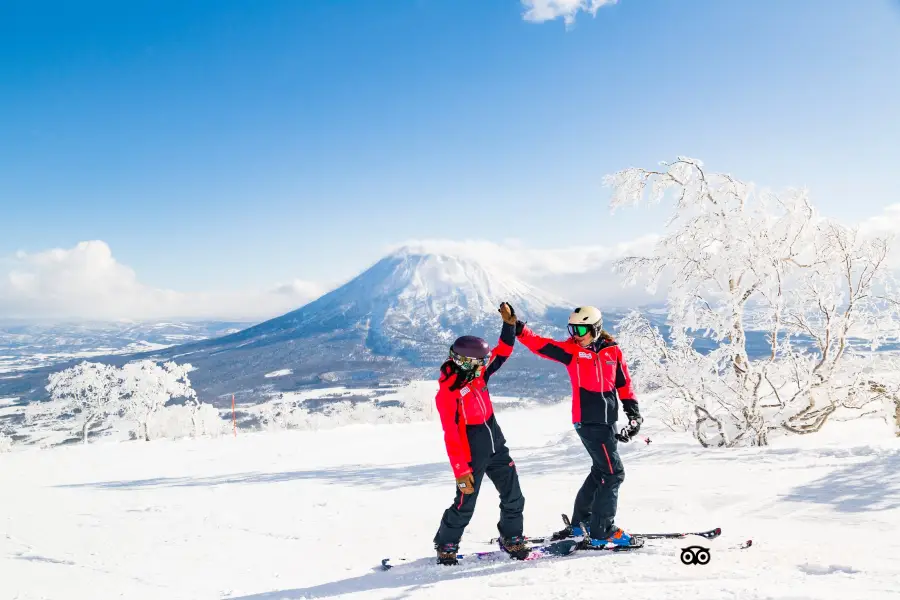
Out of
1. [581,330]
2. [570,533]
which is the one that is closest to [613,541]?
[570,533]

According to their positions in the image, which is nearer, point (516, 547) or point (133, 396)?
point (516, 547)

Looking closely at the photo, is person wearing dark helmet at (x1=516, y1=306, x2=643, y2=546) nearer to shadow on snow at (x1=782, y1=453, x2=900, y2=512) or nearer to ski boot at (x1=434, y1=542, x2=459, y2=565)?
ski boot at (x1=434, y1=542, x2=459, y2=565)

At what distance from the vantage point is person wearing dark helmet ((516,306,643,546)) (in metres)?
4.38

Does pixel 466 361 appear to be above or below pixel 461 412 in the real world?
above

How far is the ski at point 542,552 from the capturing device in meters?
4.24

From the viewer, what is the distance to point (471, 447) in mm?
4270

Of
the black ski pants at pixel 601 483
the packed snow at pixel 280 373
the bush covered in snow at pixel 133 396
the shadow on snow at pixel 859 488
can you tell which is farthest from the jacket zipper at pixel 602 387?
the packed snow at pixel 280 373

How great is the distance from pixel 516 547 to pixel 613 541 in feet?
2.82

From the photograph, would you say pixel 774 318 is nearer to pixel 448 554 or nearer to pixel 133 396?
pixel 448 554

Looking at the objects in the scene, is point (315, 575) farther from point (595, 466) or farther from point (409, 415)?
point (409, 415)

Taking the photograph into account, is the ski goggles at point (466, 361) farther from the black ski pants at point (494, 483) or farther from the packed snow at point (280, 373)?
the packed snow at point (280, 373)

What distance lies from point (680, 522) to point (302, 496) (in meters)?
5.29

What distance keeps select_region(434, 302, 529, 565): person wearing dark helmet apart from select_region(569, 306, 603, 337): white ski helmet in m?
0.59

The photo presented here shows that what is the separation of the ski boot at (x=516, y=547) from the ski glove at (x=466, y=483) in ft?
2.06
